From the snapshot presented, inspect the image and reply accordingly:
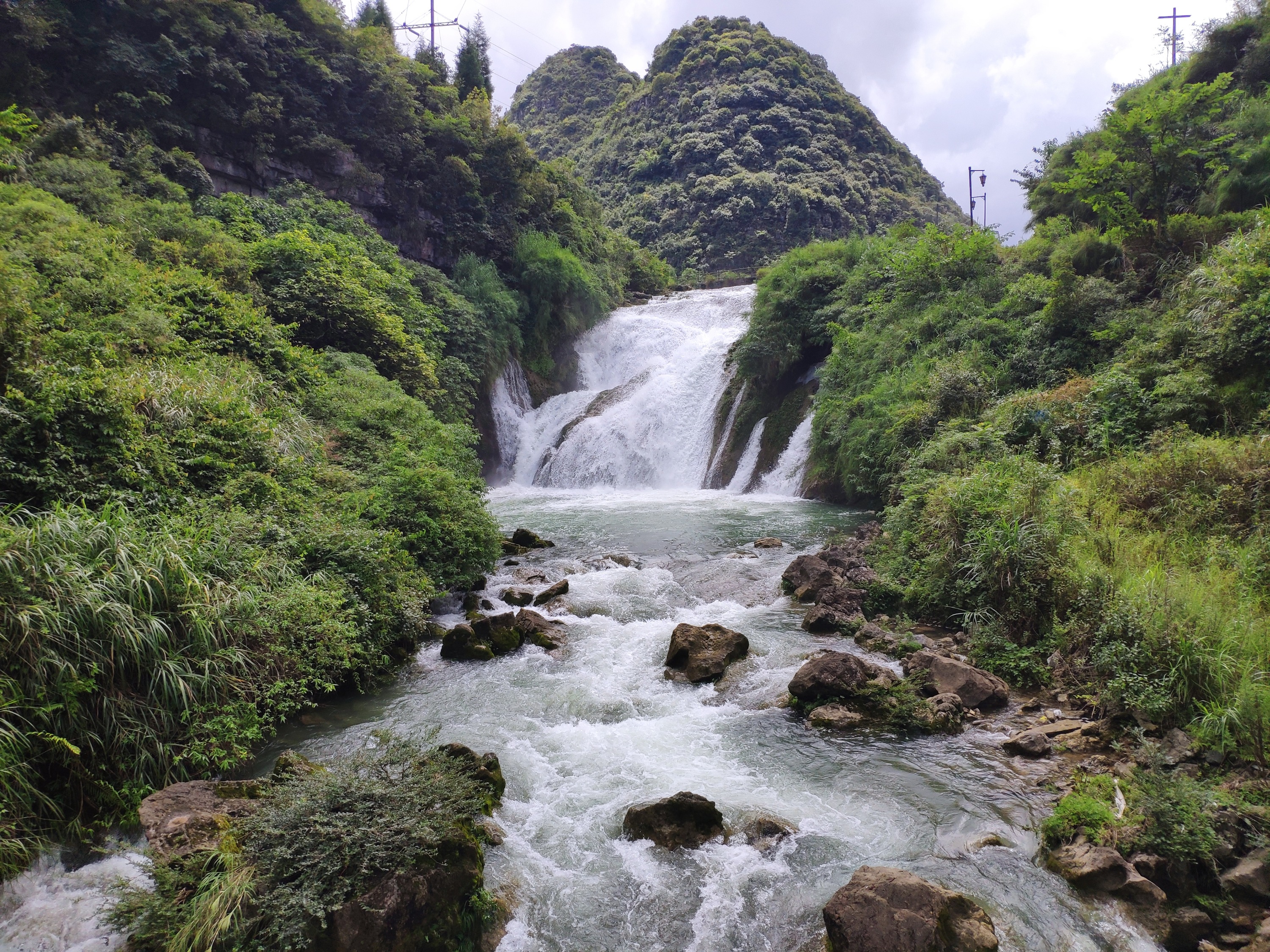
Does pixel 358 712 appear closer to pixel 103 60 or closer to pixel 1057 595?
pixel 1057 595

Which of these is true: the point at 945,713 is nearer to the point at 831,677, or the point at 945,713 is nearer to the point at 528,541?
the point at 831,677

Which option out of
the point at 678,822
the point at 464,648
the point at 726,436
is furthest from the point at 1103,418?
the point at 726,436

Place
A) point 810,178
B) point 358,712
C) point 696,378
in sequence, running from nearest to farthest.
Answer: point 358,712 → point 696,378 → point 810,178

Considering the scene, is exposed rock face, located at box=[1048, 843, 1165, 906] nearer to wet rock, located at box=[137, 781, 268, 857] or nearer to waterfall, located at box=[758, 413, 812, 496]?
wet rock, located at box=[137, 781, 268, 857]

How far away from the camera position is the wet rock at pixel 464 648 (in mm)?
8820

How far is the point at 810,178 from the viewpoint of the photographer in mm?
56906

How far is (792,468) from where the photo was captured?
21.1 meters

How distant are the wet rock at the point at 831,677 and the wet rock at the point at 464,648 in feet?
13.7

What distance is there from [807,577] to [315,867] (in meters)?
8.68

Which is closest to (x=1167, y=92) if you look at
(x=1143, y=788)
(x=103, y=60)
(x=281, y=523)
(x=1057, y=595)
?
(x=1057, y=595)

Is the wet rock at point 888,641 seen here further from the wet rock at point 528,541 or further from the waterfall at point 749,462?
the waterfall at point 749,462

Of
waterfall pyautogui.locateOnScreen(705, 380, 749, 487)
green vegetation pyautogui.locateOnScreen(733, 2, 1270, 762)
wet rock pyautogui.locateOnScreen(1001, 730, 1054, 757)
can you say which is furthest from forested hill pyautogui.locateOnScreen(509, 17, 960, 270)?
wet rock pyautogui.locateOnScreen(1001, 730, 1054, 757)

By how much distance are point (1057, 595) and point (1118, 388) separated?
5281 millimetres

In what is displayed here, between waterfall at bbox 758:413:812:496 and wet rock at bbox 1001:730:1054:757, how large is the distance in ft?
47.7
